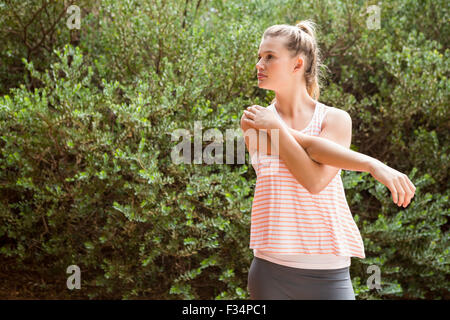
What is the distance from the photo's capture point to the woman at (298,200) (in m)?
1.47

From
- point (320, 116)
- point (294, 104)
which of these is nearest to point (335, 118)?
point (320, 116)

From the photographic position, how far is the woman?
4.82 feet

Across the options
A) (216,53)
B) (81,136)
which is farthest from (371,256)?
(81,136)

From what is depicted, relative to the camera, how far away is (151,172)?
11.0 feet

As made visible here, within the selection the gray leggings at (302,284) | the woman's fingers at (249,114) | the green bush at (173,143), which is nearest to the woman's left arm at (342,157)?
the woman's fingers at (249,114)

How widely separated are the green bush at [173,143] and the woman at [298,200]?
1802mm

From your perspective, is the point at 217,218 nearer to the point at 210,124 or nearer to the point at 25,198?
the point at 210,124

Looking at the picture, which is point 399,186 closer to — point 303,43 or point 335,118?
point 335,118

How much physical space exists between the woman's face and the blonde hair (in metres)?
0.03

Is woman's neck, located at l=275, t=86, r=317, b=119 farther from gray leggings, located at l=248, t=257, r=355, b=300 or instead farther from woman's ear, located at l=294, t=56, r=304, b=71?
gray leggings, located at l=248, t=257, r=355, b=300

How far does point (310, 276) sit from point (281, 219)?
19cm

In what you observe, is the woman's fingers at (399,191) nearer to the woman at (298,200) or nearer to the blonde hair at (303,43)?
the woman at (298,200)
